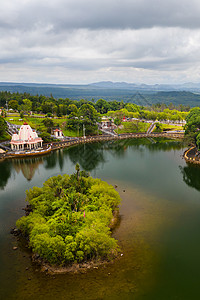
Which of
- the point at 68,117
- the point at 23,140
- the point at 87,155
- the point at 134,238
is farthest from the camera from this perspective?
the point at 68,117

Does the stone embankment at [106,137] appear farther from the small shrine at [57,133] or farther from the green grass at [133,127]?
the green grass at [133,127]

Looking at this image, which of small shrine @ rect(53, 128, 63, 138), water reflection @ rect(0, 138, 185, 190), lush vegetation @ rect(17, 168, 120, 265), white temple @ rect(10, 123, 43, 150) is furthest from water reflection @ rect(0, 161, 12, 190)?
small shrine @ rect(53, 128, 63, 138)

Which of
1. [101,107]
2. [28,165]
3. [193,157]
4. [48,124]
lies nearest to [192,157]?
[193,157]

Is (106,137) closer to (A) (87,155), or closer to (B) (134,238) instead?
(A) (87,155)

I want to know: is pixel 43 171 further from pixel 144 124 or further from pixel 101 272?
pixel 144 124

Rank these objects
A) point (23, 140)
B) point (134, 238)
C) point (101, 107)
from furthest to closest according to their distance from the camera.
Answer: point (101, 107) < point (23, 140) < point (134, 238)

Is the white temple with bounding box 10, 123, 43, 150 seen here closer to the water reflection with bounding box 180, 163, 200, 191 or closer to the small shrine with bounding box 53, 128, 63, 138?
the small shrine with bounding box 53, 128, 63, 138

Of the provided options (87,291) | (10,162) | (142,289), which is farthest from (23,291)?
(10,162)
